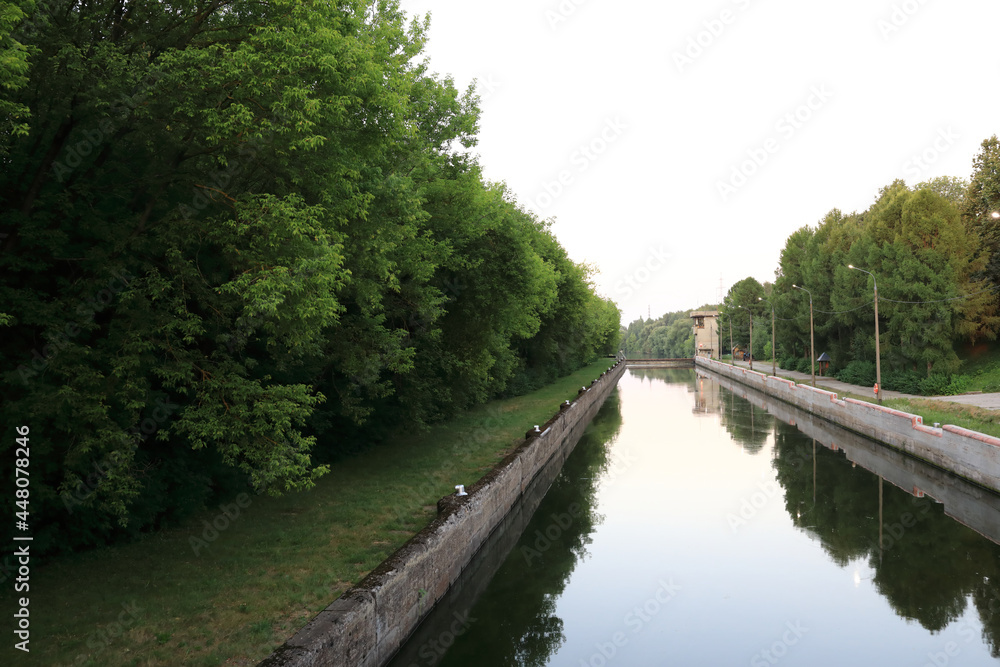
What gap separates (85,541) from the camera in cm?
909

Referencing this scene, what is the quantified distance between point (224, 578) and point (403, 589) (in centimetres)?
280

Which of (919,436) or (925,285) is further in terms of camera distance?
(925,285)

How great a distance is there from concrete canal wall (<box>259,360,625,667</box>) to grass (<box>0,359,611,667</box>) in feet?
3.17

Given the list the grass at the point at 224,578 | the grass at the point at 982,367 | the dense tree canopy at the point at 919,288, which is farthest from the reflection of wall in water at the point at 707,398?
the grass at the point at 224,578

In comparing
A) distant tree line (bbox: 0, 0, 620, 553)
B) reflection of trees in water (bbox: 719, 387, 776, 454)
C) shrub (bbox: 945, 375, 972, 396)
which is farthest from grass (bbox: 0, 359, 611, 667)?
shrub (bbox: 945, 375, 972, 396)

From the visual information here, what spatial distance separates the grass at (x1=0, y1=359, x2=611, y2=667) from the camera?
6621 millimetres

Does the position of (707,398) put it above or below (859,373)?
below

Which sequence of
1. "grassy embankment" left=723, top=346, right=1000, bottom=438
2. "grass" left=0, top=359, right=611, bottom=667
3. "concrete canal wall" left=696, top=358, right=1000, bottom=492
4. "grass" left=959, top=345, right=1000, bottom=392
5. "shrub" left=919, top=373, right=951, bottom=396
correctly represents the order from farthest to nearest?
"shrub" left=919, top=373, right=951, bottom=396
"grass" left=959, top=345, right=1000, bottom=392
"grassy embankment" left=723, top=346, right=1000, bottom=438
"concrete canal wall" left=696, top=358, right=1000, bottom=492
"grass" left=0, top=359, right=611, bottom=667

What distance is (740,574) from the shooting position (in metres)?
11.5

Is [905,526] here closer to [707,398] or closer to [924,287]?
[924,287]

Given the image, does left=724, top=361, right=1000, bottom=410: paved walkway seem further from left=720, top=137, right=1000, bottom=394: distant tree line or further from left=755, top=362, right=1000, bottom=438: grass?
left=755, top=362, right=1000, bottom=438: grass

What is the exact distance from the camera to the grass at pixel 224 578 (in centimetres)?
662

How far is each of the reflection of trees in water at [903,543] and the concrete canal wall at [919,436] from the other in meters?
1.61

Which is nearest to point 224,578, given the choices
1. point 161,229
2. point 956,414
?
point 161,229
